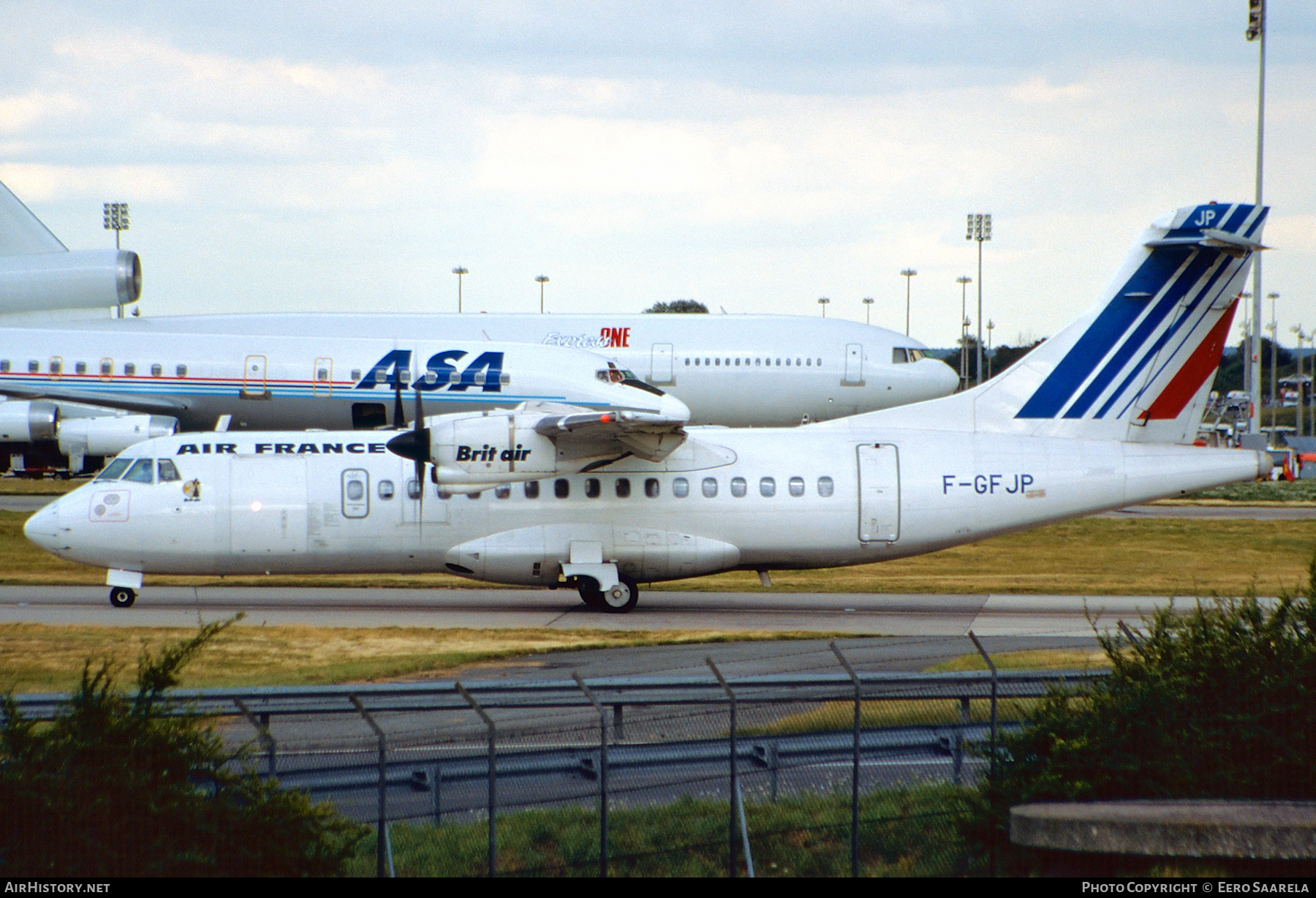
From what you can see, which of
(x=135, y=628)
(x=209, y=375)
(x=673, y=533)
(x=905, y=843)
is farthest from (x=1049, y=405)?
(x=209, y=375)

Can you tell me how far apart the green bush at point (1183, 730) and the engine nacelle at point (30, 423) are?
3401 cm

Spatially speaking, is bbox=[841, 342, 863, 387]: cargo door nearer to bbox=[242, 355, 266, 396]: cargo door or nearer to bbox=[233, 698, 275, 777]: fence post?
bbox=[242, 355, 266, 396]: cargo door

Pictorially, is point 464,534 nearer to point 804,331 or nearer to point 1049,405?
point 1049,405

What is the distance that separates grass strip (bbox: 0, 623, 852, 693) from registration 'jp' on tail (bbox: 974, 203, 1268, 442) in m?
6.46

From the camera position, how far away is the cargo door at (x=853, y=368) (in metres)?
41.2

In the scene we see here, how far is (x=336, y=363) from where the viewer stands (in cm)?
3531

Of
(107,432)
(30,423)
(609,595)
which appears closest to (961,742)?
(609,595)

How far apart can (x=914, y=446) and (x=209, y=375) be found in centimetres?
2190

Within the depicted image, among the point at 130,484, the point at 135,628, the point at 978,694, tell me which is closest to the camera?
the point at 978,694

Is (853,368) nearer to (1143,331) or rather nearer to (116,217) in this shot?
(1143,331)

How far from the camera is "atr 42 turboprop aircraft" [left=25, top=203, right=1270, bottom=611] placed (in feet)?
72.3

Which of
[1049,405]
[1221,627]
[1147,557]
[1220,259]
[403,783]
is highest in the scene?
[1220,259]

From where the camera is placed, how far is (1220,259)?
2272 cm

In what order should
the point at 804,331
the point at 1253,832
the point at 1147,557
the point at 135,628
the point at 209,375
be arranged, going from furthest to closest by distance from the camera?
1. the point at 804,331
2. the point at 209,375
3. the point at 1147,557
4. the point at 135,628
5. the point at 1253,832
